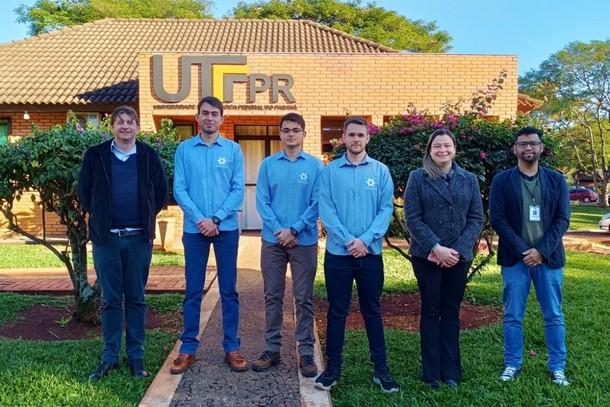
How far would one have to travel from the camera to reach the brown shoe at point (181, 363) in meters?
4.11

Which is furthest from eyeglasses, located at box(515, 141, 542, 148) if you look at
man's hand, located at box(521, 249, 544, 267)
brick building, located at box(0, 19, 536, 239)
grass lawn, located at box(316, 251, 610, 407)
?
brick building, located at box(0, 19, 536, 239)

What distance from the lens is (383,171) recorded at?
3994 mm

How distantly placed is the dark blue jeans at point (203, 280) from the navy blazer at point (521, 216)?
2035mm

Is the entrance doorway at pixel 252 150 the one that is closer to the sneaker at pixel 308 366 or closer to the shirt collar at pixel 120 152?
the shirt collar at pixel 120 152

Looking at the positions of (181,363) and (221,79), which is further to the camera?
(221,79)

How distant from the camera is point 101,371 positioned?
413 centimetres

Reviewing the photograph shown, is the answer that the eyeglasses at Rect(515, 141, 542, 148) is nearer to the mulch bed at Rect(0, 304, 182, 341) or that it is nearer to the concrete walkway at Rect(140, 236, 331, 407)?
the concrete walkway at Rect(140, 236, 331, 407)

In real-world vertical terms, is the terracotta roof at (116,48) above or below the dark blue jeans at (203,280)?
above

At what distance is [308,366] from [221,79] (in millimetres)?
9001

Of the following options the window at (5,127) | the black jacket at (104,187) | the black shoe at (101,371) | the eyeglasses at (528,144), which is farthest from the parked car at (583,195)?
the black shoe at (101,371)

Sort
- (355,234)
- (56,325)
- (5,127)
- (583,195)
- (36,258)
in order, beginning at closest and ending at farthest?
(355,234) < (56,325) < (36,258) < (5,127) < (583,195)

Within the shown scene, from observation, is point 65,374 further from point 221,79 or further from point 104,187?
point 221,79

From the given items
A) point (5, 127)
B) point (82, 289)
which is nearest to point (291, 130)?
point (82, 289)

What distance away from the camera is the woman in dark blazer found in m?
3.87
